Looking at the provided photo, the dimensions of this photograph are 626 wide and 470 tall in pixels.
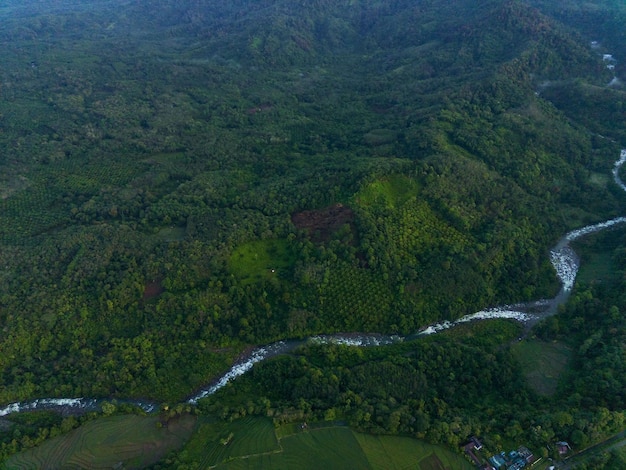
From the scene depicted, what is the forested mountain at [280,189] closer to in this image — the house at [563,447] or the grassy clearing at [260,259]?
the grassy clearing at [260,259]

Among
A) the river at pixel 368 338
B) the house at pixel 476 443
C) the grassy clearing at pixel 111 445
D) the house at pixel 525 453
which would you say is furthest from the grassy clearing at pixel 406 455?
the grassy clearing at pixel 111 445

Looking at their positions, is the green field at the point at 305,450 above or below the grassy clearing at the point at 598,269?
below

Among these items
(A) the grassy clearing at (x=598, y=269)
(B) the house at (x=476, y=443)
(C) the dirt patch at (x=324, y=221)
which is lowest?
(B) the house at (x=476, y=443)

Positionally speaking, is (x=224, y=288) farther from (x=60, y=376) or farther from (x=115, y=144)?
(x=115, y=144)

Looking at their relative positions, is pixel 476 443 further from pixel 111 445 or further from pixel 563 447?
pixel 111 445

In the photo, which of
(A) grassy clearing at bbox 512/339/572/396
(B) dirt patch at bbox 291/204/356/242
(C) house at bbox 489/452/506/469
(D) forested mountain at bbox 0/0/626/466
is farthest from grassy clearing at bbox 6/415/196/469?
(A) grassy clearing at bbox 512/339/572/396

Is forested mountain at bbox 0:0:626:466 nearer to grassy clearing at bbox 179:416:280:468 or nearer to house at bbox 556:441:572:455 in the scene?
grassy clearing at bbox 179:416:280:468

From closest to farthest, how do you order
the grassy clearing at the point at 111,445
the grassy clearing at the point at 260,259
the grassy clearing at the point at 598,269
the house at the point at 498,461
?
1. the house at the point at 498,461
2. the grassy clearing at the point at 111,445
3. the grassy clearing at the point at 260,259
4. the grassy clearing at the point at 598,269
